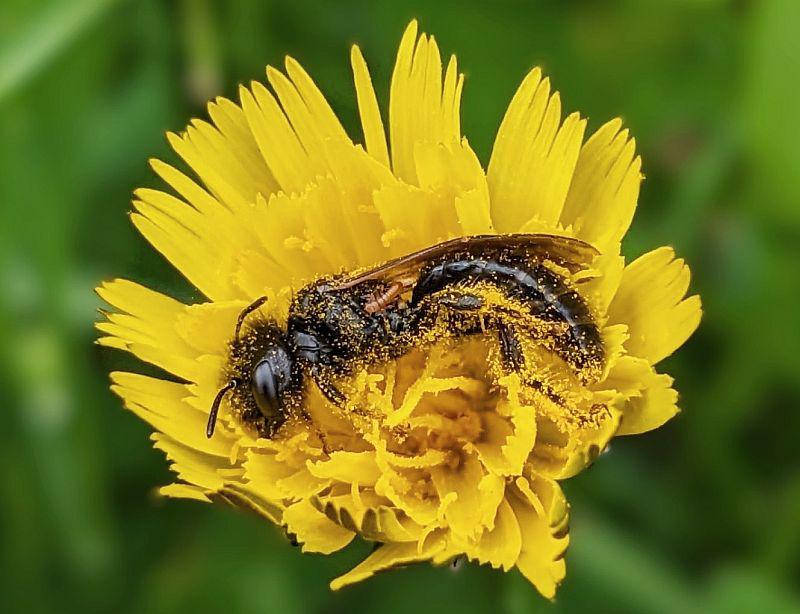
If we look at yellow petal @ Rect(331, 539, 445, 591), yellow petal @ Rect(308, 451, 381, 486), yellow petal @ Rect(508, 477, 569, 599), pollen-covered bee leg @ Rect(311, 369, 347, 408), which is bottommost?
yellow petal @ Rect(508, 477, 569, 599)

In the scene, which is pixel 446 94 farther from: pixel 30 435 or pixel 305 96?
pixel 30 435

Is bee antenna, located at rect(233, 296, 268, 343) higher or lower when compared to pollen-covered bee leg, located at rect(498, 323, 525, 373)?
higher

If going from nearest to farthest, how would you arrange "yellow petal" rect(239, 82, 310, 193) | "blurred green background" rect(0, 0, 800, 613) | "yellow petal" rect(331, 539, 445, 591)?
"yellow petal" rect(331, 539, 445, 591) → "yellow petal" rect(239, 82, 310, 193) → "blurred green background" rect(0, 0, 800, 613)

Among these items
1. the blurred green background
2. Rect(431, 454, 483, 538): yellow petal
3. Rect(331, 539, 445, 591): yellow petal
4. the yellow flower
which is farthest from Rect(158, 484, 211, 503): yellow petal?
the blurred green background

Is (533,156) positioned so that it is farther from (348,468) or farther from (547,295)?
(348,468)

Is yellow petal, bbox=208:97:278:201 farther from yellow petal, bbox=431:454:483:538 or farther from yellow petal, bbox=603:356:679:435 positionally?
yellow petal, bbox=603:356:679:435

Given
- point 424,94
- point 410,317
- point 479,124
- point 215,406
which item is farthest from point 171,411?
point 479,124

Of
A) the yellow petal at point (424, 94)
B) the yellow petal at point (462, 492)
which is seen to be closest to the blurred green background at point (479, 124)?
the yellow petal at point (424, 94)
